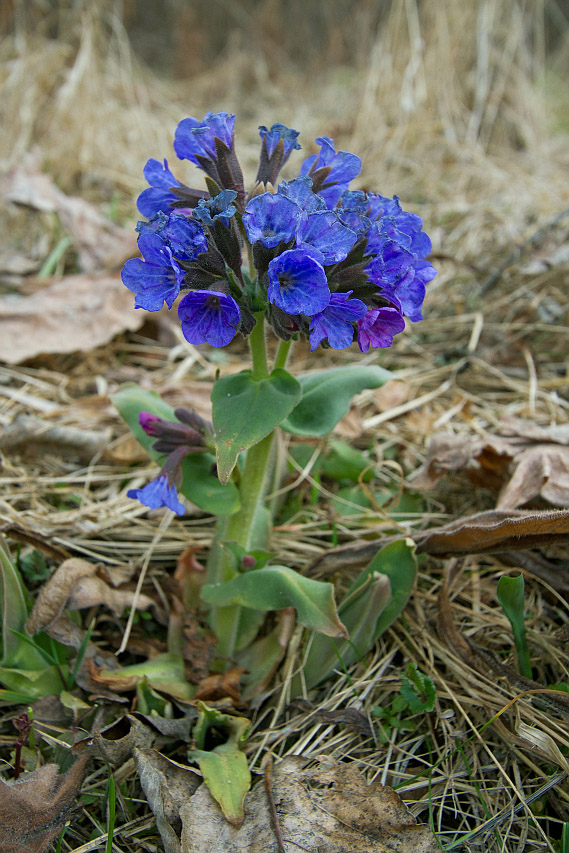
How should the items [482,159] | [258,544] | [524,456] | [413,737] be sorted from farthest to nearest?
[482,159]
[524,456]
[258,544]
[413,737]

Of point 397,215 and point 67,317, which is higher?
point 397,215

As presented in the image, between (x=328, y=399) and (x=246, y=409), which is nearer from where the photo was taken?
(x=246, y=409)

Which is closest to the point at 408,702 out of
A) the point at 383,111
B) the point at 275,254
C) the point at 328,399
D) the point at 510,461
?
the point at 328,399

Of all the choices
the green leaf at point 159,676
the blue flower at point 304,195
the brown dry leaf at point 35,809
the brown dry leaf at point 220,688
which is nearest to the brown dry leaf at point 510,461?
the brown dry leaf at point 220,688

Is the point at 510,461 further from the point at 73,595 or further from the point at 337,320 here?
the point at 73,595

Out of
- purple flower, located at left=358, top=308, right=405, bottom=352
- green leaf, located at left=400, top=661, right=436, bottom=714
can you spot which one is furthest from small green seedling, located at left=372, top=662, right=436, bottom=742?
purple flower, located at left=358, top=308, right=405, bottom=352

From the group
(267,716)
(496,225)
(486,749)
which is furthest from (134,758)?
(496,225)

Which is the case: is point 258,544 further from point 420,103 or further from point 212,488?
point 420,103
